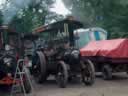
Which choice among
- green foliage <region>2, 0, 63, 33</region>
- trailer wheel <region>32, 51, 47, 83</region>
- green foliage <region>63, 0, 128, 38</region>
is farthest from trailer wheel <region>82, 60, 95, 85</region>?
green foliage <region>63, 0, 128, 38</region>

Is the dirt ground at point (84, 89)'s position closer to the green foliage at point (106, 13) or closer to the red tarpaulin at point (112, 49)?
the red tarpaulin at point (112, 49)

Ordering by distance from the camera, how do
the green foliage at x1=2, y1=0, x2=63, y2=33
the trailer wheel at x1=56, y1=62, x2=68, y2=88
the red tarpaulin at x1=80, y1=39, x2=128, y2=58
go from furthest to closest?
the green foliage at x1=2, y1=0, x2=63, y2=33
the red tarpaulin at x1=80, y1=39, x2=128, y2=58
the trailer wheel at x1=56, y1=62, x2=68, y2=88

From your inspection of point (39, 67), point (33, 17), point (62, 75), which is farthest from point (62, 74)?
point (33, 17)

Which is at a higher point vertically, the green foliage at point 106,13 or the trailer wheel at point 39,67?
the green foliage at point 106,13

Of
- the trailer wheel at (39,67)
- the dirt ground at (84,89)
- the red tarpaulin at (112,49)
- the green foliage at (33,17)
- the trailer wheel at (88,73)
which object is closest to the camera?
the dirt ground at (84,89)

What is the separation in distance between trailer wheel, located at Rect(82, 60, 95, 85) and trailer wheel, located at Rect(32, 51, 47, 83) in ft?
5.04

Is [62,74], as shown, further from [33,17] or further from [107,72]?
[33,17]

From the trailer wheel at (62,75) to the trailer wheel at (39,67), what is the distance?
2.28 feet

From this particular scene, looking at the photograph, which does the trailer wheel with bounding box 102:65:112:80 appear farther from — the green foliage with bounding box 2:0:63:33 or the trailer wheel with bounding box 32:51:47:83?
the green foliage with bounding box 2:0:63:33

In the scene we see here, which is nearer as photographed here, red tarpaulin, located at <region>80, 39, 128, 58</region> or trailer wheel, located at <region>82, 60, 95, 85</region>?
trailer wheel, located at <region>82, 60, 95, 85</region>

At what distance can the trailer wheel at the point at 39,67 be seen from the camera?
12.3 metres

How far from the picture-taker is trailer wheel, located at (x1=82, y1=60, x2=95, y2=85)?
466 inches

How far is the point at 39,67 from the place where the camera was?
12.9m

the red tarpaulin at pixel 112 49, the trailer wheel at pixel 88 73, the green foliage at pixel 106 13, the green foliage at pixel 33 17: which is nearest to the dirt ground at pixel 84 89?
the trailer wheel at pixel 88 73
